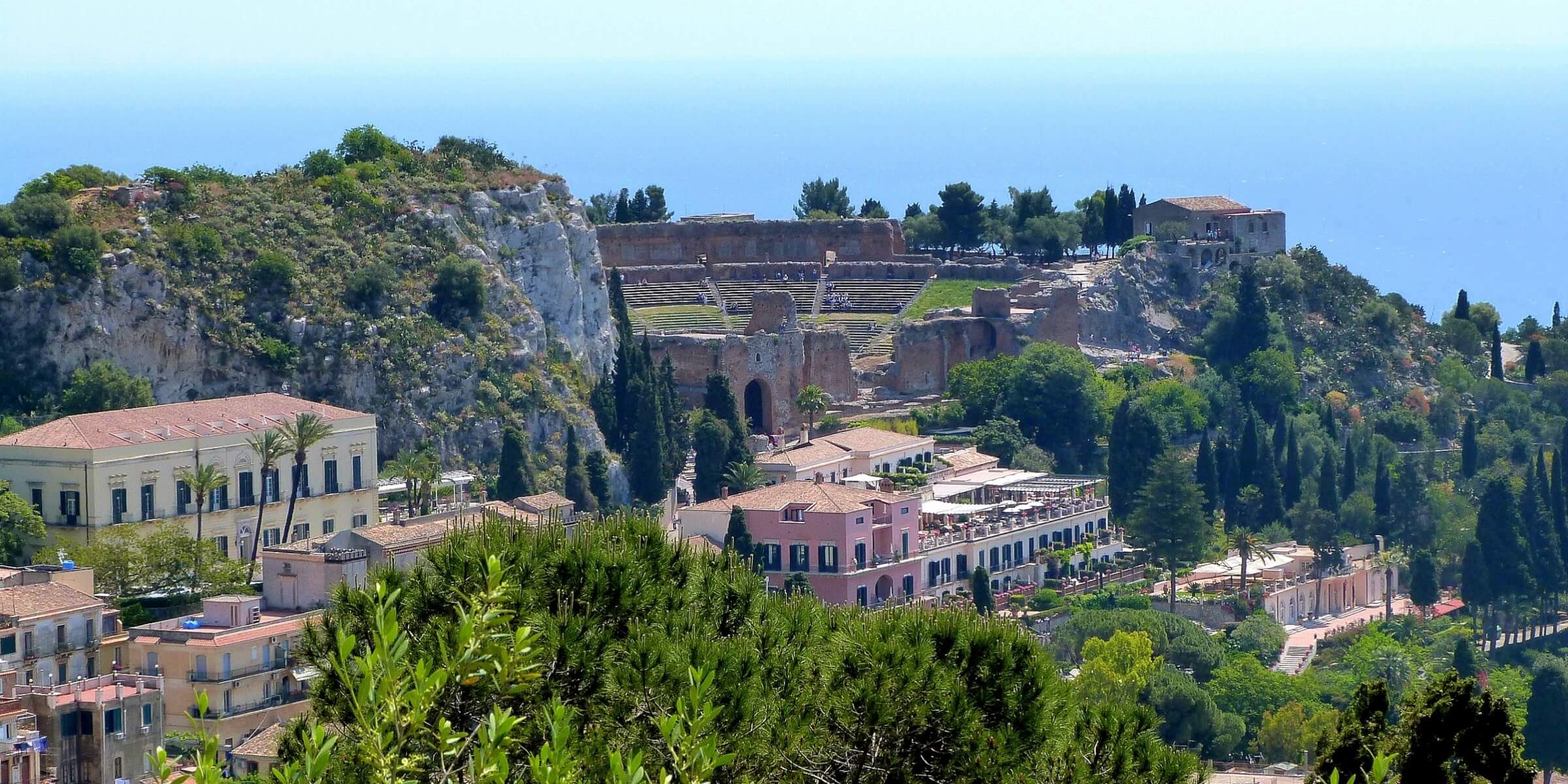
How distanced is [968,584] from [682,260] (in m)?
27.9

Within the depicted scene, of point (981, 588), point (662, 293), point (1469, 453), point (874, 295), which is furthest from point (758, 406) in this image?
point (981, 588)

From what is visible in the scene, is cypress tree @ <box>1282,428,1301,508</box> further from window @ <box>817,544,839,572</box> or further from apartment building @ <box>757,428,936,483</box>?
window @ <box>817,544,839,572</box>

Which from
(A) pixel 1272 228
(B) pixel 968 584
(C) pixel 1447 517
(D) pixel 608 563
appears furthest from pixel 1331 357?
(D) pixel 608 563

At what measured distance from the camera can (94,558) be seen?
4553 cm

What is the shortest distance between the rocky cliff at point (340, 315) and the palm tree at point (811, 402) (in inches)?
193

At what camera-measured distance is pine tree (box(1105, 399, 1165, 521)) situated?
217 ft

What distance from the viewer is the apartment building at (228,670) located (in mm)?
40750

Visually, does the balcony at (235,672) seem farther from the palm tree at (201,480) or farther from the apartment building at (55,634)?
the palm tree at (201,480)

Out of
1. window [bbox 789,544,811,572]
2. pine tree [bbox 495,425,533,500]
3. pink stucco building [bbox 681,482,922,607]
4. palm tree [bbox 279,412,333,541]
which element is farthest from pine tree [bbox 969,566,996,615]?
palm tree [bbox 279,412,333,541]

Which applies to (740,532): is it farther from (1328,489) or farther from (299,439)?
(1328,489)

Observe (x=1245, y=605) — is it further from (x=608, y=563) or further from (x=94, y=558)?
(x=608, y=563)

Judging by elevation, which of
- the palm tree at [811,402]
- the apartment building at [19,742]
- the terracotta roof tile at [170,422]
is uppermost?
the terracotta roof tile at [170,422]

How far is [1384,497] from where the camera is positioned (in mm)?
70312

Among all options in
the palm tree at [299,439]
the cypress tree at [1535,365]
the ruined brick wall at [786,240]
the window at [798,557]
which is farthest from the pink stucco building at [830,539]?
the cypress tree at [1535,365]
